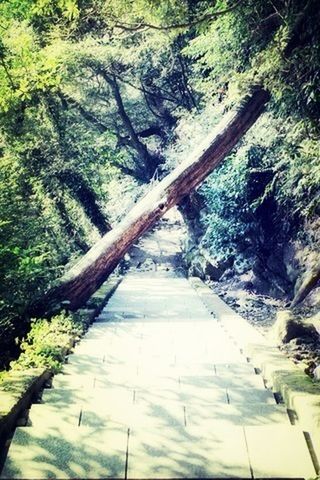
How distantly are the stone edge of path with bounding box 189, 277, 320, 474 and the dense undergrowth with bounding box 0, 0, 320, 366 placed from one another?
2.59 m

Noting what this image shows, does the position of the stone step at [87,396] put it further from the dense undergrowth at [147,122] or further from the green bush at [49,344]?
the dense undergrowth at [147,122]

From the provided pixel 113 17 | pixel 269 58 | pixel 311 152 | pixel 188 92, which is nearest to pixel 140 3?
pixel 113 17

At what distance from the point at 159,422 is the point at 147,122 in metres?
17.9

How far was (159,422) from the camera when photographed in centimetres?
300

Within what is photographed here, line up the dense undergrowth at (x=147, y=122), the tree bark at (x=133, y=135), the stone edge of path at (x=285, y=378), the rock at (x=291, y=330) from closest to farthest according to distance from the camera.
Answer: the stone edge of path at (x=285, y=378) < the rock at (x=291, y=330) < the dense undergrowth at (x=147, y=122) < the tree bark at (x=133, y=135)

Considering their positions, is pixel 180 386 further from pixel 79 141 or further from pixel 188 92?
pixel 188 92

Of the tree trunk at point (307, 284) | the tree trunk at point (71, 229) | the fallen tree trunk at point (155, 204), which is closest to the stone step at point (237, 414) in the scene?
the fallen tree trunk at point (155, 204)

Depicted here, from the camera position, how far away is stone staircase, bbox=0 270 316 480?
2.43 metres

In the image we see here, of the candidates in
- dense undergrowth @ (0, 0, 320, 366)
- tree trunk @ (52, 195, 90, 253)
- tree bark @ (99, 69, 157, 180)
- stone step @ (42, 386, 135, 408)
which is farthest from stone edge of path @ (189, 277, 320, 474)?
tree bark @ (99, 69, 157, 180)

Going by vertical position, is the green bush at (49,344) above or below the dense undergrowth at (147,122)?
below

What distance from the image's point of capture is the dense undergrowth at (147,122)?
6402 mm

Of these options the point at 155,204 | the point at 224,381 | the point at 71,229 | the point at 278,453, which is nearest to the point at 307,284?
the point at 155,204

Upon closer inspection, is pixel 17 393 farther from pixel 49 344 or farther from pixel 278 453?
pixel 278 453

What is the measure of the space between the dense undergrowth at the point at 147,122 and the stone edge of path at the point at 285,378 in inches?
102
